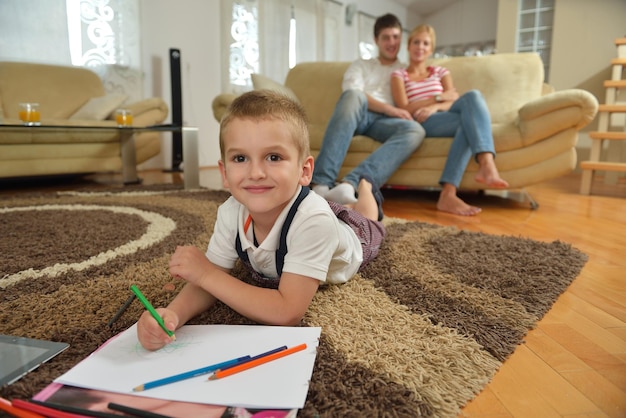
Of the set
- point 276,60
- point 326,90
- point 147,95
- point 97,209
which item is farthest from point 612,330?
point 276,60

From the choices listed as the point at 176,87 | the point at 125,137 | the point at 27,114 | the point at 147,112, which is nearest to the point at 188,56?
the point at 176,87

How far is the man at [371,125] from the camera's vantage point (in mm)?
1877

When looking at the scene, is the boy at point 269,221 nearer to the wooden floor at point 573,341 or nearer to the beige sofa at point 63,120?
the wooden floor at point 573,341

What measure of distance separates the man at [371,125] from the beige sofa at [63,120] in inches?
52.9

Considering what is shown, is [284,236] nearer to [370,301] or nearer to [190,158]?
[370,301]

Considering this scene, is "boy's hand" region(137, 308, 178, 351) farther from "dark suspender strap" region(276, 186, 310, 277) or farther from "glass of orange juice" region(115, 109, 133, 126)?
"glass of orange juice" region(115, 109, 133, 126)

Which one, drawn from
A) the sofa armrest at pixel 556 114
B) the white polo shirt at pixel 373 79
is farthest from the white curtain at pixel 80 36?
the sofa armrest at pixel 556 114

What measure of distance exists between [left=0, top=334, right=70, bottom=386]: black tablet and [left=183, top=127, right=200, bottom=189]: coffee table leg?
1.80 metres

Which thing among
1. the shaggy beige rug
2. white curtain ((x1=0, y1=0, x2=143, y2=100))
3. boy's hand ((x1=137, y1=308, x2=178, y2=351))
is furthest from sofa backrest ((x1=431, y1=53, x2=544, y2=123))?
white curtain ((x1=0, y1=0, x2=143, y2=100))

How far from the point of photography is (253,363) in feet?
1.82

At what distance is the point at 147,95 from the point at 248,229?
125 inches

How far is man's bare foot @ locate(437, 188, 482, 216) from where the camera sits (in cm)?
184

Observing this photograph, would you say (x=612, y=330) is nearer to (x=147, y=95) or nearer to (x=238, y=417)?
(x=238, y=417)

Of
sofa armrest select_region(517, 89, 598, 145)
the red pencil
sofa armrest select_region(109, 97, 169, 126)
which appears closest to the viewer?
the red pencil
